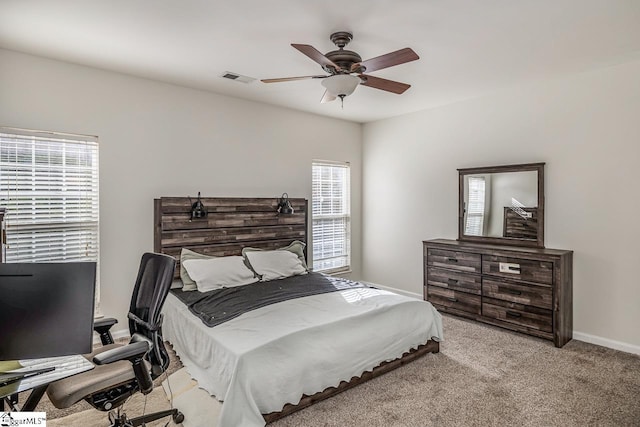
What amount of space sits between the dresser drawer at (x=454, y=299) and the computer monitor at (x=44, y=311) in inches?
151

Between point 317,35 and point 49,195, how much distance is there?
2816mm

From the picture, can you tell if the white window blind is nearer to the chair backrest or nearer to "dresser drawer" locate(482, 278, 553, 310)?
"dresser drawer" locate(482, 278, 553, 310)

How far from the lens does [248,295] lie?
10.9ft

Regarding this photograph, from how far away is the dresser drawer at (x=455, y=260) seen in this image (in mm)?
4113

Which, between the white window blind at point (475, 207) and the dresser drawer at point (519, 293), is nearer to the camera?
the dresser drawer at point (519, 293)

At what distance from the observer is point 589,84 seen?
142 inches

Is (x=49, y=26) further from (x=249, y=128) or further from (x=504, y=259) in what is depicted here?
(x=504, y=259)

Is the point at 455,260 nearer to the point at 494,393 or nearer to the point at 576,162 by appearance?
the point at 576,162

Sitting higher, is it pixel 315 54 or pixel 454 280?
pixel 315 54

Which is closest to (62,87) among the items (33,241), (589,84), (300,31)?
(33,241)

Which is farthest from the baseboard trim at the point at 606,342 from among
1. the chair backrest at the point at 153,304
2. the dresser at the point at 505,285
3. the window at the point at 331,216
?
the chair backrest at the point at 153,304

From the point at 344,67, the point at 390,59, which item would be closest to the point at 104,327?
the point at 344,67

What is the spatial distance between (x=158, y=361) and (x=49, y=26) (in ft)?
8.42

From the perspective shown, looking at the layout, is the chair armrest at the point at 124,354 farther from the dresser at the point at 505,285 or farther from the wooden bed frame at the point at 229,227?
the dresser at the point at 505,285
